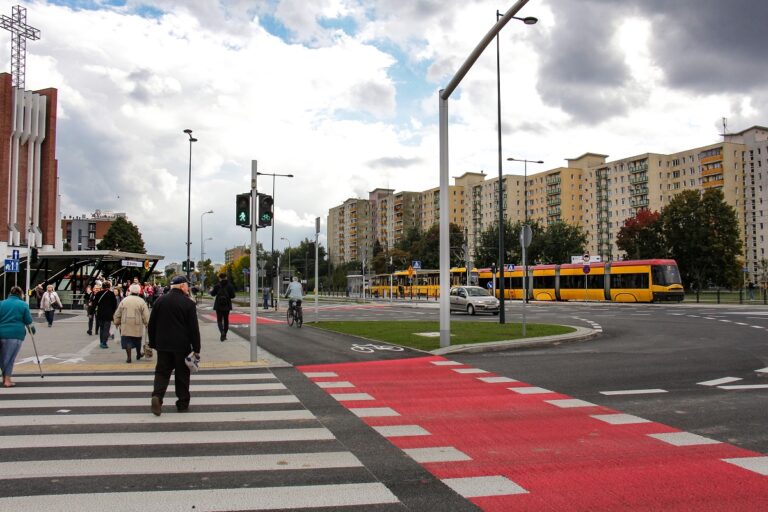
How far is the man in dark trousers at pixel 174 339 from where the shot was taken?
7570mm

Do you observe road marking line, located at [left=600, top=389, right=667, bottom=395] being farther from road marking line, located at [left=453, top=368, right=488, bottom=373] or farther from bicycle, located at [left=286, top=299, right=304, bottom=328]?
bicycle, located at [left=286, top=299, right=304, bottom=328]

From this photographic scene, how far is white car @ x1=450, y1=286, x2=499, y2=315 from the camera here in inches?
1236

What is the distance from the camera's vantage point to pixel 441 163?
15.0 m

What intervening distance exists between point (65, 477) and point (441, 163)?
11487 mm

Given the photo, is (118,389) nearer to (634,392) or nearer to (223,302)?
(634,392)

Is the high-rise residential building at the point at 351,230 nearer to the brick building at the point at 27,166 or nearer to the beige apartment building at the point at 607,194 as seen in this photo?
the beige apartment building at the point at 607,194

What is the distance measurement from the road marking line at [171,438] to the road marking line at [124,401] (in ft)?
5.61

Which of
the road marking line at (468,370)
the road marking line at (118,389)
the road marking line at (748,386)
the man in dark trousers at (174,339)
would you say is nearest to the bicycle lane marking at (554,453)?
the road marking line at (118,389)

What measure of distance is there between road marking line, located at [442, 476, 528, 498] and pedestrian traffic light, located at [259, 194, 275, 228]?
8.62 m

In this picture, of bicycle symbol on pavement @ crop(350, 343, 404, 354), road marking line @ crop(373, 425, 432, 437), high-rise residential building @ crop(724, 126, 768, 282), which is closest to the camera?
road marking line @ crop(373, 425, 432, 437)

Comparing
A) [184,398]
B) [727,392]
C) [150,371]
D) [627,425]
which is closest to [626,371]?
[727,392]

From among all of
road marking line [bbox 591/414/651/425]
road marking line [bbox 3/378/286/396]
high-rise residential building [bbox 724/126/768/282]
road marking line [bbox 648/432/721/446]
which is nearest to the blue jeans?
road marking line [bbox 3/378/286/396]

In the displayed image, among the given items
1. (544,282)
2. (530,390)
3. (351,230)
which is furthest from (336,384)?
(351,230)

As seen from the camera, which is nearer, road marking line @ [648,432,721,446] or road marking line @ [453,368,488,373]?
road marking line @ [648,432,721,446]
